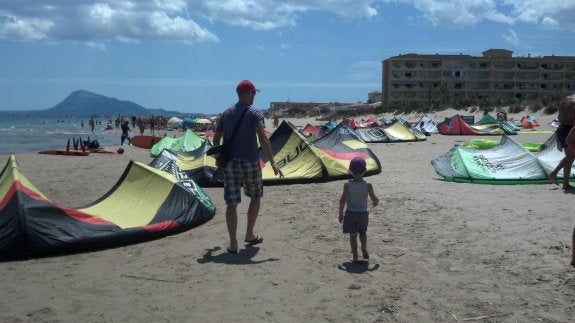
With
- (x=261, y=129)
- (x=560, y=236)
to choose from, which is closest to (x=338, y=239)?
(x=261, y=129)

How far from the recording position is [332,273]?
189 inches

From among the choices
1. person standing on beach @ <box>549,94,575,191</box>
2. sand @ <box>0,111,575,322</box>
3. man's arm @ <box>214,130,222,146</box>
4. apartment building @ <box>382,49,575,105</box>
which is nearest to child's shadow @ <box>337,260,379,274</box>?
sand @ <box>0,111,575,322</box>

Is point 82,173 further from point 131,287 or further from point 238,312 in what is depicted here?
point 238,312

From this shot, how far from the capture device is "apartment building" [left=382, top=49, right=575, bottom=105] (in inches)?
3241

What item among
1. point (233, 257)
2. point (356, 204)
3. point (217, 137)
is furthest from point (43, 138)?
point (356, 204)

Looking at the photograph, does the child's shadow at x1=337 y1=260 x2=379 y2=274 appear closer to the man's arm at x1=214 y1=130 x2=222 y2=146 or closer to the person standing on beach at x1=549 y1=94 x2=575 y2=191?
the man's arm at x1=214 y1=130 x2=222 y2=146

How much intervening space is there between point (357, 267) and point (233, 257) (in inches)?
50.2

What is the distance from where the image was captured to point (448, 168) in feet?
33.9

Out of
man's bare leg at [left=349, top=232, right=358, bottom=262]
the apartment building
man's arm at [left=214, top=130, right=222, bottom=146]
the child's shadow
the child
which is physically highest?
the apartment building

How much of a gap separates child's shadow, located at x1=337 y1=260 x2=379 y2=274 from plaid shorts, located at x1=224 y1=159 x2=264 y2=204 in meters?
1.30

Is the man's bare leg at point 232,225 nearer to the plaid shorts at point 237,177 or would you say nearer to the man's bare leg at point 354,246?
the plaid shorts at point 237,177

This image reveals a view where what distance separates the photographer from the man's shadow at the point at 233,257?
17.2 feet

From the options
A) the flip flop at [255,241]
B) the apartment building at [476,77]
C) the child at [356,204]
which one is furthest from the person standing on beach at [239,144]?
the apartment building at [476,77]

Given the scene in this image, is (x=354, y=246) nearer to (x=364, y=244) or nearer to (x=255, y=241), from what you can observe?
(x=364, y=244)
